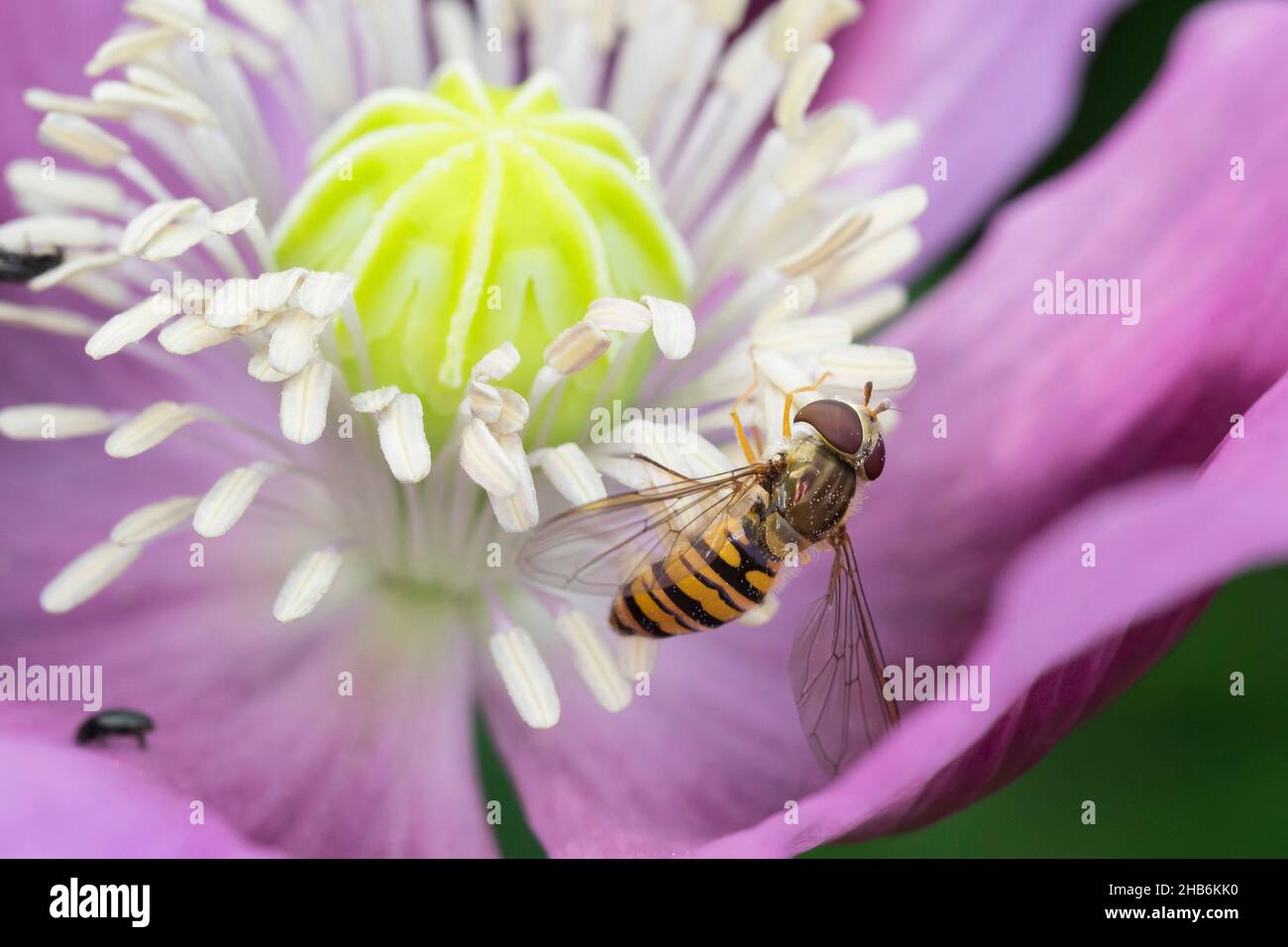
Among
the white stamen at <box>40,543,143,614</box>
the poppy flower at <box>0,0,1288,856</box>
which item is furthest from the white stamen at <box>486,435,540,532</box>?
the white stamen at <box>40,543,143,614</box>

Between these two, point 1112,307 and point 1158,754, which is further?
point 1158,754

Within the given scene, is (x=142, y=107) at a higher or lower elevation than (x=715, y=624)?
higher

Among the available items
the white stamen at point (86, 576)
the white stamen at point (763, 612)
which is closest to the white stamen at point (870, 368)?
the white stamen at point (763, 612)

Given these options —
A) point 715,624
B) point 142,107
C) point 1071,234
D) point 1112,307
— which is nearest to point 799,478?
point 715,624

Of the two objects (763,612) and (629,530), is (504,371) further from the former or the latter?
(763,612)

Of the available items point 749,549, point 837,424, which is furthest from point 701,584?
point 837,424

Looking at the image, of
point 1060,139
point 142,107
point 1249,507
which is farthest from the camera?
point 1060,139

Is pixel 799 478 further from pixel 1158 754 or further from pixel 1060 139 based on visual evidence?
pixel 1060 139

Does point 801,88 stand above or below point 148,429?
above
